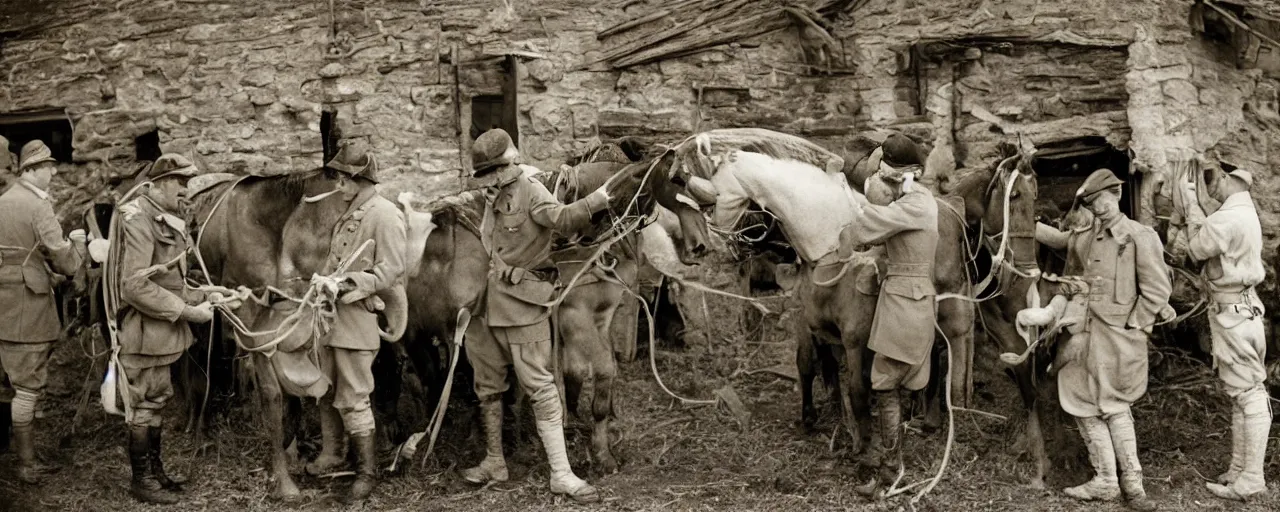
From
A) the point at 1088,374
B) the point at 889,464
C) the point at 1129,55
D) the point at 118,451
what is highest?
the point at 1129,55

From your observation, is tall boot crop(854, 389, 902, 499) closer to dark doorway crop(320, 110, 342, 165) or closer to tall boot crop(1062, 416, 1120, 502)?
tall boot crop(1062, 416, 1120, 502)

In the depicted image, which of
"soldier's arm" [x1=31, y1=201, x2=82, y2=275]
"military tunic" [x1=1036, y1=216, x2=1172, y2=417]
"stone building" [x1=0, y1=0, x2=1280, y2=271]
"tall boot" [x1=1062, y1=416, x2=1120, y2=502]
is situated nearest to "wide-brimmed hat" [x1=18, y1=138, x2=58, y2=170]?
"soldier's arm" [x1=31, y1=201, x2=82, y2=275]

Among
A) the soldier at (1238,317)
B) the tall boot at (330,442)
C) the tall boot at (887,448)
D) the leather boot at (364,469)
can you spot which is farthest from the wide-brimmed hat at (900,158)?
the tall boot at (330,442)

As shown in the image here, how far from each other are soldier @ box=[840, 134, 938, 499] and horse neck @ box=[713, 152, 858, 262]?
639 millimetres

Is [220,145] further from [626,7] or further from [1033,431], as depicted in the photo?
[1033,431]

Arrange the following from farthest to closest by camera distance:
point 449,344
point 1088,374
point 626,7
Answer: point 626,7
point 449,344
point 1088,374

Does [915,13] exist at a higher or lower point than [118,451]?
higher

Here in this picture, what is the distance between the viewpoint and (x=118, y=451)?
8.80m

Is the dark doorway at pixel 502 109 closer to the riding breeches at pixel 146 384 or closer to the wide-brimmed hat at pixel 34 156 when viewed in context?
the wide-brimmed hat at pixel 34 156

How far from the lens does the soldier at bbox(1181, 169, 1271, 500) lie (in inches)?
301

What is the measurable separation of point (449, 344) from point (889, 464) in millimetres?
2894

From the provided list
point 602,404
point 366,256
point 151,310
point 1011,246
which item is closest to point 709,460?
point 602,404

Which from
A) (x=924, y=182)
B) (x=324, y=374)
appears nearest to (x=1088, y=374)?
(x=924, y=182)

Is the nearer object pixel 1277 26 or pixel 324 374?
pixel 324 374
